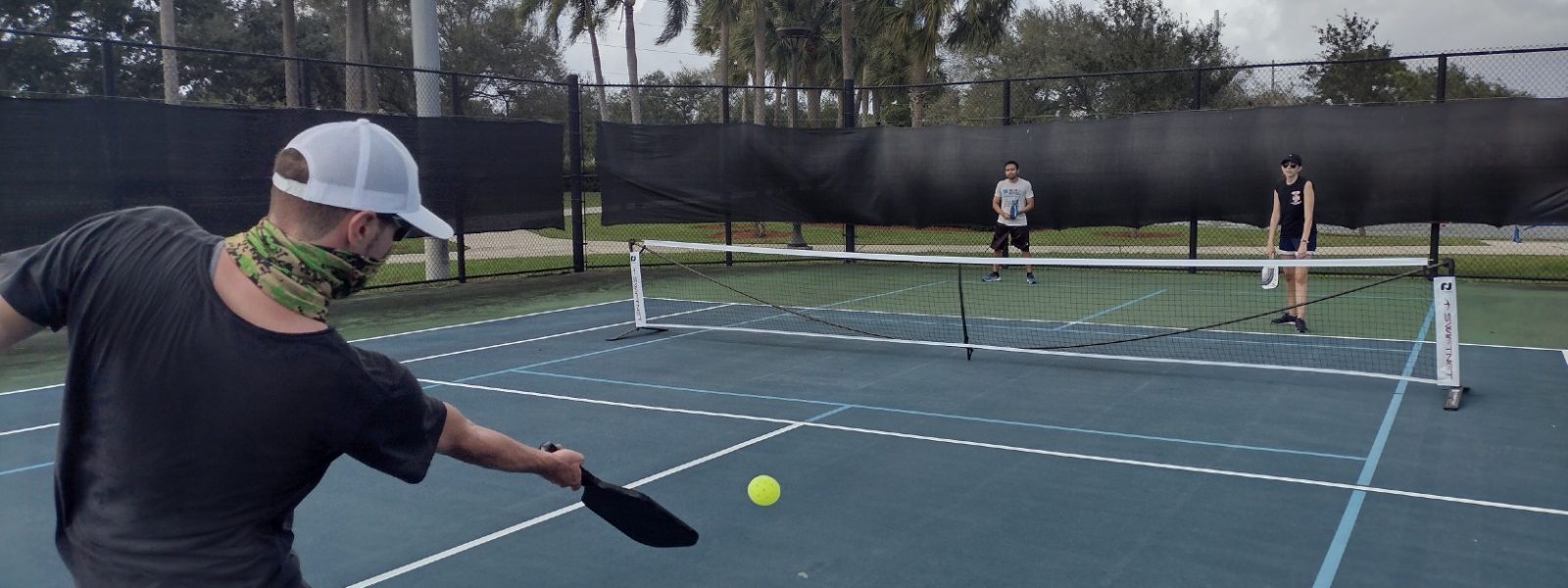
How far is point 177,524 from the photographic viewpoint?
78.4 inches

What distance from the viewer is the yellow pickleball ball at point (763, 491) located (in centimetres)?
529

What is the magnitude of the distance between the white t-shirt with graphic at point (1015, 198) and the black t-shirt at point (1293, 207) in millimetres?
4290

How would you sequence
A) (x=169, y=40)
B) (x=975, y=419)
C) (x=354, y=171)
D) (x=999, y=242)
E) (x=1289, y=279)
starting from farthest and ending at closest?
(x=169, y=40)
(x=999, y=242)
(x=1289, y=279)
(x=975, y=419)
(x=354, y=171)

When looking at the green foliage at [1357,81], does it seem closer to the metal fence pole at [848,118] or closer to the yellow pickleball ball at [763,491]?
the metal fence pole at [848,118]

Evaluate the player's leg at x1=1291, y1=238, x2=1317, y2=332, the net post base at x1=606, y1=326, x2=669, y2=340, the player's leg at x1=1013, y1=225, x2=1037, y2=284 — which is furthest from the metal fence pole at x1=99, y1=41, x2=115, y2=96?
the player's leg at x1=1291, y1=238, x2=1317, y2=332

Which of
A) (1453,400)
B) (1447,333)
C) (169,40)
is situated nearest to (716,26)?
(169,40)

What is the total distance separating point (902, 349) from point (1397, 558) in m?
5.29

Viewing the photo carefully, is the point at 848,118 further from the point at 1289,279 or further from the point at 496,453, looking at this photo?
the point at 496,453

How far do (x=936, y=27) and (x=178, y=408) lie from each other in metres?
25.4

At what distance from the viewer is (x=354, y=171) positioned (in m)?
1.90

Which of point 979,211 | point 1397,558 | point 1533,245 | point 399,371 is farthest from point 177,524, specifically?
point 1533,245

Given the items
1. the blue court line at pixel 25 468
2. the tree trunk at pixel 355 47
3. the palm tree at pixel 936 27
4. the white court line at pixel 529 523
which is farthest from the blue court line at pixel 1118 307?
the tree trunk at pixel 355 47

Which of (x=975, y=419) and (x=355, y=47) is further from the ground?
(x=355, y=47)

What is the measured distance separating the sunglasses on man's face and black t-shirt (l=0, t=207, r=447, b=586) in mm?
213
